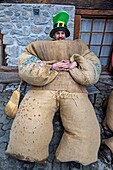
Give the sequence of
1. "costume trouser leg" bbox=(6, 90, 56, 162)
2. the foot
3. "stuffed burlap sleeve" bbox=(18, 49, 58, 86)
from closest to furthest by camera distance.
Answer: "costume trouser leg" bbox=(6, 90, 56, 162), "stuffed burlap sleeve" bbox=(18, 49, 58, 86), the foot

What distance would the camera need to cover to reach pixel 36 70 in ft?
5.57

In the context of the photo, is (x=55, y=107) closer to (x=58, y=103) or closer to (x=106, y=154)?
(x=58, y=103)

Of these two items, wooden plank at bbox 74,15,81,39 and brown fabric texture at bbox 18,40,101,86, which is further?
wooden plank at bbox 74,15,81,39

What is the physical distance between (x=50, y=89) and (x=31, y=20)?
1.58 metres

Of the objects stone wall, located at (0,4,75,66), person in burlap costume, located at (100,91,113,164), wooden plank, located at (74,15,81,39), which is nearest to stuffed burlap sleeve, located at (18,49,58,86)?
person in burlap costume, located at (100,91,113,164)

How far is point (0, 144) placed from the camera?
6.45 ft

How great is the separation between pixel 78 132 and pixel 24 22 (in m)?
2.00

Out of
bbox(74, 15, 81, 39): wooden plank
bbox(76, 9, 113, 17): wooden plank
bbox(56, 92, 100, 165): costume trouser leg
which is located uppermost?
bbox(76, 9, 113, 17): wooden plank

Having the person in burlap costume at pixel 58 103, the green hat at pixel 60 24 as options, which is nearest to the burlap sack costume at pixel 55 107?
the person in burlap costume at pixel 58 103

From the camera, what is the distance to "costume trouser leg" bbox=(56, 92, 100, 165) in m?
1.59

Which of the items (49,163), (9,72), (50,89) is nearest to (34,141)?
(49,163)

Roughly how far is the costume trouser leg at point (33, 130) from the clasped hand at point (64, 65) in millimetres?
285

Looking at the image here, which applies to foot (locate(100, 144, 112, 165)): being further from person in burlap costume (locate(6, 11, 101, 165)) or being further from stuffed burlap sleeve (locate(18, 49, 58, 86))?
stuffed burlap sleeve (locate(18, 49, 58, 86))

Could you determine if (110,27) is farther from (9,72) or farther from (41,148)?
(41,148)
